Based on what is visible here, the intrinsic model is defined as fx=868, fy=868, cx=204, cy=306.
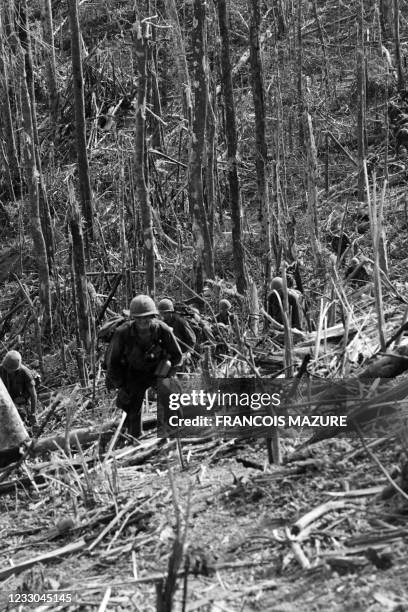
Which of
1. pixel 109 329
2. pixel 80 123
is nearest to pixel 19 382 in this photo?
pixel 109 329

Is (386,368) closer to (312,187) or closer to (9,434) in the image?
(9,434)

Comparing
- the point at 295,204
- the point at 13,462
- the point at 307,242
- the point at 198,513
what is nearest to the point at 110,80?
A: the point at 295,204

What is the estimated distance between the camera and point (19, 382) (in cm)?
1181

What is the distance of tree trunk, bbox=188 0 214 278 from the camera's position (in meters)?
14.2

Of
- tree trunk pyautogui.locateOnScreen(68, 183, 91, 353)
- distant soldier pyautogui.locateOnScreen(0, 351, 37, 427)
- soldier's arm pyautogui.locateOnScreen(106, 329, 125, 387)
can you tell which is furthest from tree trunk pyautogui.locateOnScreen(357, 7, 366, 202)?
soldier's arm pyautogui.locateOnScreen(106, 329, 125, 387)

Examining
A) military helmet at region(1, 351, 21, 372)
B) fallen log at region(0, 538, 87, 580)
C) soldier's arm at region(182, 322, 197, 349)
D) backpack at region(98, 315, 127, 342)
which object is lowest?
fallen log at region(0, 538, 87, 580)

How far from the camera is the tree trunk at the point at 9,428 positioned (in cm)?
793

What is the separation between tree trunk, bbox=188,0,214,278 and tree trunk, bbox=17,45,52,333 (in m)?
3.90

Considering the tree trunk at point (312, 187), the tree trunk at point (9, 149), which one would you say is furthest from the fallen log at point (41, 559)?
the tree trunk at point (9, 149)

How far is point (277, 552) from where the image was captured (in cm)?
495

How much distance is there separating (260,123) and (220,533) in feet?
38.0

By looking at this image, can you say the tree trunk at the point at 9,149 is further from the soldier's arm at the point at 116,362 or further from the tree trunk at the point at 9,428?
the tree trunk at the point at 9,428

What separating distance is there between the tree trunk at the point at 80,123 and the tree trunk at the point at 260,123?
14.3 feet

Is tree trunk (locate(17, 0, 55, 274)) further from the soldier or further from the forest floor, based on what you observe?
the forest floor
